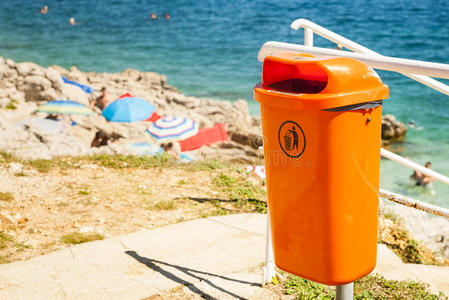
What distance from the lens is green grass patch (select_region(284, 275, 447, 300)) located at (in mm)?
3031

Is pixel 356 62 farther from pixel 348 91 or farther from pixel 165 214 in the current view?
pixel 165 214

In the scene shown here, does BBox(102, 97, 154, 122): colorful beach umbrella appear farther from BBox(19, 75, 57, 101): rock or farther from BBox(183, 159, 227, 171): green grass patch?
BBox(183, 159, 227, 171): green grass patch

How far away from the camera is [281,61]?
2076 millimetres

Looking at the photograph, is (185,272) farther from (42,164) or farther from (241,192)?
(42,164)

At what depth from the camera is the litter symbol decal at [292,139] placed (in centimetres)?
201

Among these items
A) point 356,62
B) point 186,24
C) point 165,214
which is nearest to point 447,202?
point 165,214

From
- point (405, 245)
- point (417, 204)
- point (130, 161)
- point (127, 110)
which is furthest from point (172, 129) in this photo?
point (417, 204)

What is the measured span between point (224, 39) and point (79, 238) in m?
34.1

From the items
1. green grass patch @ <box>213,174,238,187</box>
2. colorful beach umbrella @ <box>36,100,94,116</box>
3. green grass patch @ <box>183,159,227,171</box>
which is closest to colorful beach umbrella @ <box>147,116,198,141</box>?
colorful beach umbrella @ <box>36,100,94,116</box>

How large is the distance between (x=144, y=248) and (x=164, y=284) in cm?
63

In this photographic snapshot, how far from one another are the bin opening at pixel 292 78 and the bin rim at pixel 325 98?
136 mm

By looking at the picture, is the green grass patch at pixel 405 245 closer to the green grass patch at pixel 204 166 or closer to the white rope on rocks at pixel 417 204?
the white rope on rocks at pixel 417 204

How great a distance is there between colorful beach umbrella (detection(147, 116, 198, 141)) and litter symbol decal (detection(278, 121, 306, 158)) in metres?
10.5

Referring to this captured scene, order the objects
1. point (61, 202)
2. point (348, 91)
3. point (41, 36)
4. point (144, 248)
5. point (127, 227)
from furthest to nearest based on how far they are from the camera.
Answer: point (41, 36) → point (61, 202) → point (127, 227) → point (144, 248) → point (348, 91)
